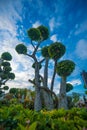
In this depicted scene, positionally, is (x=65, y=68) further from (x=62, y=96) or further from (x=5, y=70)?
(x=5, y=70)

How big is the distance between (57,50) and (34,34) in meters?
4.88

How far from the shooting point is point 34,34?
21406 mm

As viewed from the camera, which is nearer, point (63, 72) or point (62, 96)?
point (63, 72)

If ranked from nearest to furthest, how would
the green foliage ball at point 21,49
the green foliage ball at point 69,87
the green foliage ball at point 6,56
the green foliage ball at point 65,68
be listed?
the green foliage ball at point 65,68 → the green foliage ball at point 69,87 → the green foliage ball at point 21,49 → the green foliage ball at point 6,56

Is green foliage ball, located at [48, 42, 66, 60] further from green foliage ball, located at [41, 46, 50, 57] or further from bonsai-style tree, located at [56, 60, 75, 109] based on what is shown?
green foliage ball, located at [41, 46, 50, 57]

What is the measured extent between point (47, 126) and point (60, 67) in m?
12.3

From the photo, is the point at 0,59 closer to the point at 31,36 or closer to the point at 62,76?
the point at 31,36

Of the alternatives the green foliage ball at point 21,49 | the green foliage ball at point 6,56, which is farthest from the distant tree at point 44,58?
the green foliage ball at point 6,56

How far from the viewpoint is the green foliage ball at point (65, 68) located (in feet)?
51.4

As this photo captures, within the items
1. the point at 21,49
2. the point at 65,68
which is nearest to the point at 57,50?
the point at 65,68

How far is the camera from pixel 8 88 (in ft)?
87.0

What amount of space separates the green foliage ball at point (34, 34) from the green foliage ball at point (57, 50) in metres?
4.10

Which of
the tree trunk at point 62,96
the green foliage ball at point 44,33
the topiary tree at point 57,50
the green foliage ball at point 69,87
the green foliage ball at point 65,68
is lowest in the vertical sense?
the tree trunk at point 62,96

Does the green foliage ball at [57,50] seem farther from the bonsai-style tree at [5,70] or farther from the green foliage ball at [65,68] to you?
the bonsai-style tree at [5,70]
